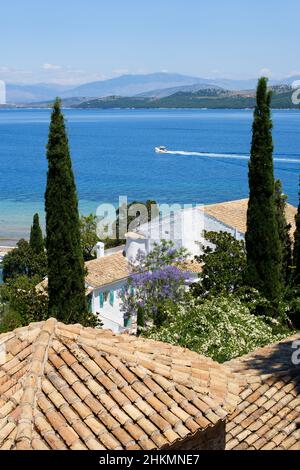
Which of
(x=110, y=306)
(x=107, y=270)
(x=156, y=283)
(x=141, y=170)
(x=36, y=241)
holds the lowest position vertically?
(x=141, y=170)

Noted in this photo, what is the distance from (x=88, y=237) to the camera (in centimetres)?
4184

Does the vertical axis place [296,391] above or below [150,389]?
below

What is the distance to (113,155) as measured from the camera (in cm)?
12638

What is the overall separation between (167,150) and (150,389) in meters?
122

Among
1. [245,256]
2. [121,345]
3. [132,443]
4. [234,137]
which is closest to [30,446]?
[132,443]

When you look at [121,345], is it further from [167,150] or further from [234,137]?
[234,137]

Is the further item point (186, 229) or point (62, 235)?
point (186, 229)

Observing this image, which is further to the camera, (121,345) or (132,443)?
(121,345)

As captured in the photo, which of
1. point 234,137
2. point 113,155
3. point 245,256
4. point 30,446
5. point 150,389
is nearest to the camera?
point 30,446

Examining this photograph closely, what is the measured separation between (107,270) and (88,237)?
1283 centimetres

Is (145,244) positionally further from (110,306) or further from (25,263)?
(25,263)

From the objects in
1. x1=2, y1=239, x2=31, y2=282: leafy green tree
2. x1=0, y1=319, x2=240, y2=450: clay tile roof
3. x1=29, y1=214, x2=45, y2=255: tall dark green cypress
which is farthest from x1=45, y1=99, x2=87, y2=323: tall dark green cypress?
x1=29, y1=214, x2=45, y2=255: tall dark green cypress

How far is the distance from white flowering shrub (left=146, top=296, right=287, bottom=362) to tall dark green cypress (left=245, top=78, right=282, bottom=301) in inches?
199

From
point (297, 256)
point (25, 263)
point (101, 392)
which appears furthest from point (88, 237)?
point (101, 392)
